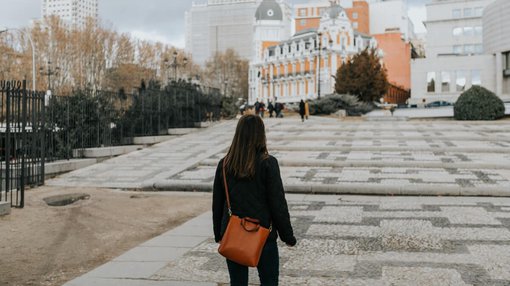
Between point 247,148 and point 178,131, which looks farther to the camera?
point 178,131

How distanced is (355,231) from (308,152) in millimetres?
11189

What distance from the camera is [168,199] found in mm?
12180

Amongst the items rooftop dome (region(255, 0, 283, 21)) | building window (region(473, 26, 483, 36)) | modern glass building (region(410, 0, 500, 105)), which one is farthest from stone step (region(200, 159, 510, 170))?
rooftop dome (region(255, 0, 283, 21))

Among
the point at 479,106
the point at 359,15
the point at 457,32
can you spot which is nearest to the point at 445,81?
the point at 457,32

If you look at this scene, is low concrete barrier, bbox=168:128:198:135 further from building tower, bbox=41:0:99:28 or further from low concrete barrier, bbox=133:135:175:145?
building tower, bbox=41:0:99:28

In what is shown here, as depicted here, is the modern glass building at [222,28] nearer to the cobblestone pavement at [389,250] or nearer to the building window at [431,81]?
the building window at [431,81]

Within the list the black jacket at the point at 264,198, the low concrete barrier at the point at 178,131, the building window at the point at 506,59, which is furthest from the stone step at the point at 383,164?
the building window at the point at 506,59

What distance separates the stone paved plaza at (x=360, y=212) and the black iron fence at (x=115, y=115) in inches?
50.3

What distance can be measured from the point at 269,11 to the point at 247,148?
112847 mm

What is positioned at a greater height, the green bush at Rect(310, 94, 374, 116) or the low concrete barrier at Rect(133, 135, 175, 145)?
the green bush at Rect(310, 94, 374, 116)

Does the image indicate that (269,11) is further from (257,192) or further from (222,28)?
(257,192)

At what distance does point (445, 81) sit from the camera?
62000 mm

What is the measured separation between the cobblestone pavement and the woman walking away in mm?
1705

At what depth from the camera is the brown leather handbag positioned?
3.84 meters
